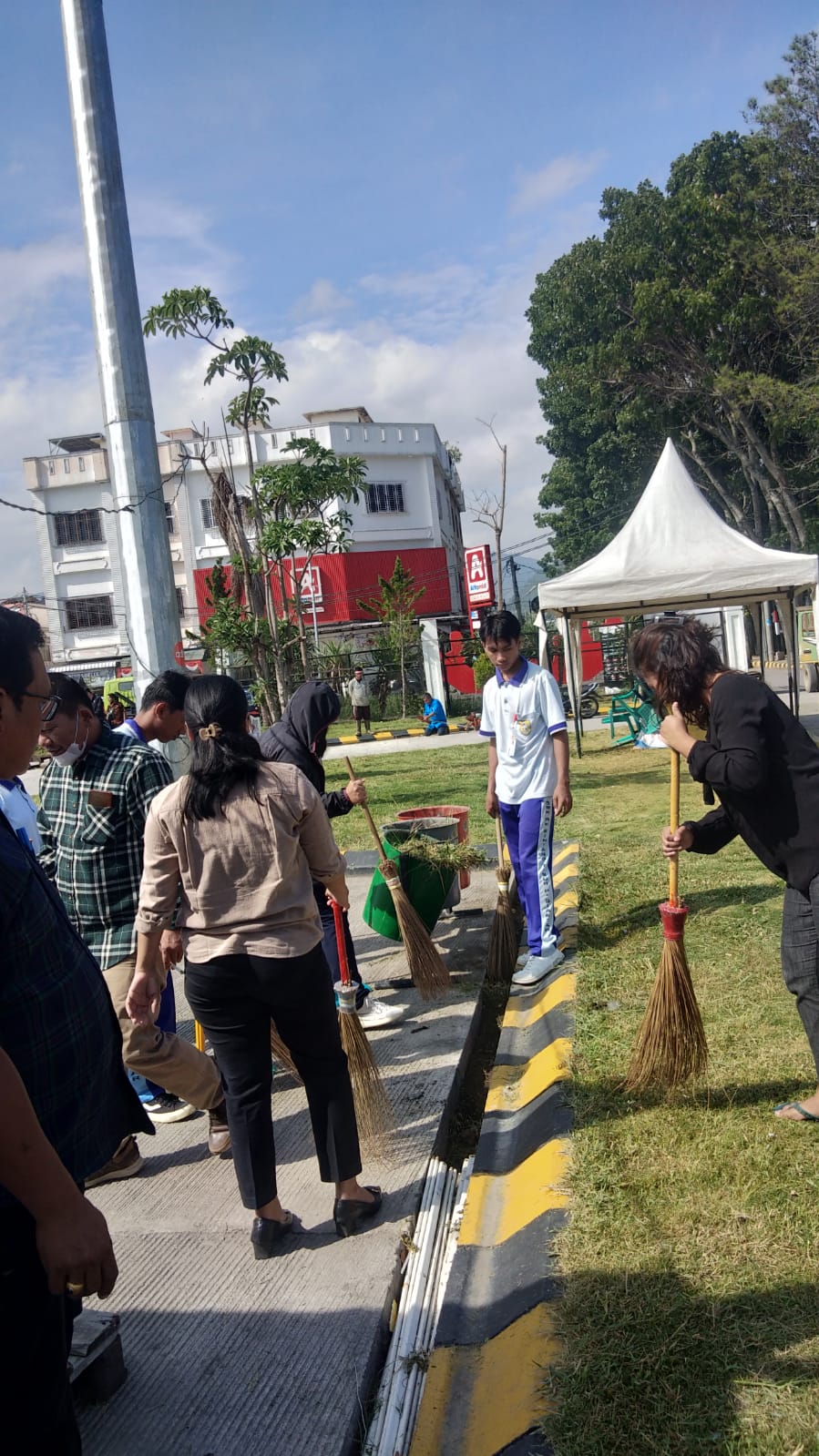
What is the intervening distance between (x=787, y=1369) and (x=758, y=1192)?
2.38 feet

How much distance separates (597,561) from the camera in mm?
12078

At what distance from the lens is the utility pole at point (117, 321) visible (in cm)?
564

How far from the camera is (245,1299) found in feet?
9.29

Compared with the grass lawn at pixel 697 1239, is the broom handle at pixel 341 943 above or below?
above

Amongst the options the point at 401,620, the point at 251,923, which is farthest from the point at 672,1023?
the point at 401,620

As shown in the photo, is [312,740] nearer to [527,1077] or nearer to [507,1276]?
[527,1077]

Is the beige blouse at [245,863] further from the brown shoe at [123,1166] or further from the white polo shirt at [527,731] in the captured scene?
the white polo shirt at [527,731]

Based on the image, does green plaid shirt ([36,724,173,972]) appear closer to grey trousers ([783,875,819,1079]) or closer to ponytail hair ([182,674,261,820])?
ponytail hair ([182,674,261,820])

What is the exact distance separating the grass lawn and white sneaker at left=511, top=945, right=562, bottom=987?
0.84 feet

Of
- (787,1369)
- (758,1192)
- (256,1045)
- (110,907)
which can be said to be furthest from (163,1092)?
(787,1369)

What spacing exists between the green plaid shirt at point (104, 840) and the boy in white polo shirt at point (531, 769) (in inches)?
81.6

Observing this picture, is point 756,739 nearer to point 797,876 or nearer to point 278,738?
point 797,876

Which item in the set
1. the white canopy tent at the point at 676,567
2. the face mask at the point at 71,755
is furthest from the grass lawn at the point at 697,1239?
the white canopy tent at the point at 676,567

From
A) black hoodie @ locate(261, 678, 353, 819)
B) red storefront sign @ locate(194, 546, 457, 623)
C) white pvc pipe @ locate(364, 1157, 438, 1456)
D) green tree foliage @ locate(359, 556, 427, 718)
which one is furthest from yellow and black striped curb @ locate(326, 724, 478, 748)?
white pvc pipe @ locate(364, 1157, 438, 1456)
